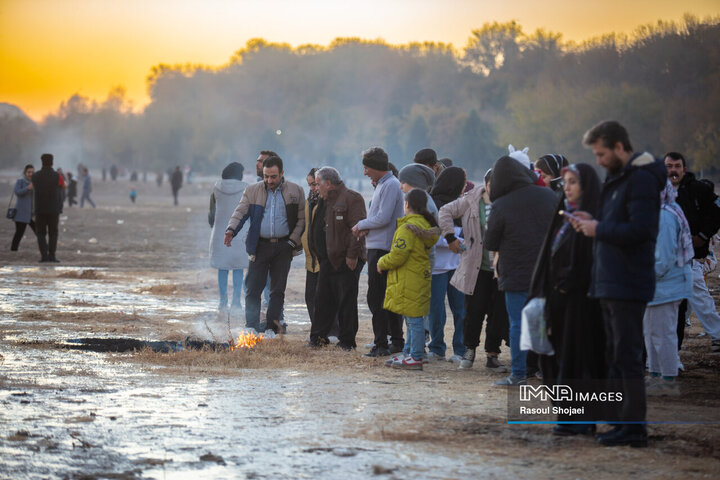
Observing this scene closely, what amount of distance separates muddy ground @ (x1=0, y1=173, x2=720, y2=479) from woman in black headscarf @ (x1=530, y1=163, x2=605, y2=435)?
14.0 inches

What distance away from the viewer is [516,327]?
24.0ft

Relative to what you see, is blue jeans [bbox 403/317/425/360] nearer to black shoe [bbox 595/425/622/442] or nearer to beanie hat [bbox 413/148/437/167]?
beanie hat [bbox 413/148/437/167]

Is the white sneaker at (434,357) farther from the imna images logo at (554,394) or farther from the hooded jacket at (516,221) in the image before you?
the imna images logo at (554,394)

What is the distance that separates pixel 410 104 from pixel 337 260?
137508mm

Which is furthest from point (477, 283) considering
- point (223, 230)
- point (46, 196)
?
point (46, 196)

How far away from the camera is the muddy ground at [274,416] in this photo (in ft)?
16.6

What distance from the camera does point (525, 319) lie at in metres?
5.92

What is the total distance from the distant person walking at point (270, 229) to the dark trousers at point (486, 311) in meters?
2.57

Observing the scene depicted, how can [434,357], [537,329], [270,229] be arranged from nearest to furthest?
[537,329] < [434,357] < [270,229]

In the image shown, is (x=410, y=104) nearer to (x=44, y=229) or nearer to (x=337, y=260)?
(x=44, y=229)

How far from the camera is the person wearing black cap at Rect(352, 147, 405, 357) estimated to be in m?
8.93

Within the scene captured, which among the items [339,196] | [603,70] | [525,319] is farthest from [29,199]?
[603,70]

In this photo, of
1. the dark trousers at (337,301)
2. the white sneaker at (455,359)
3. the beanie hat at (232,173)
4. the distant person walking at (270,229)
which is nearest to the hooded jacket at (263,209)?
the distant person walking at (270,229)

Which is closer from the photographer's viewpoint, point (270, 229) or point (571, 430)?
point (571, 430)
